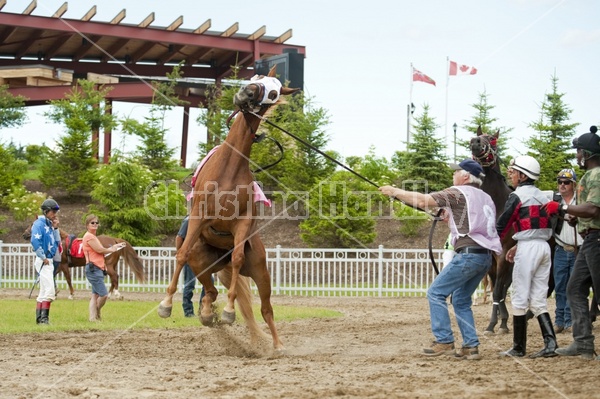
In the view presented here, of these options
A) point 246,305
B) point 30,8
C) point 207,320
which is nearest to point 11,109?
point 30,8

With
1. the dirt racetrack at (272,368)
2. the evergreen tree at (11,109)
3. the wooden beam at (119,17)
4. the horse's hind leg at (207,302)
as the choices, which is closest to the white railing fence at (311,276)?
the dirt racetrack at (272,368)

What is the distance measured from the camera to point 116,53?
109 ft

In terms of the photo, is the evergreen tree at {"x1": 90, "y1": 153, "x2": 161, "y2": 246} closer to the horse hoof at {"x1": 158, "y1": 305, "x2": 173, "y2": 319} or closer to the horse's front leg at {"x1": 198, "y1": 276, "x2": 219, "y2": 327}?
the horse's front leg at {"x1": 198, "y1": 276, "x2": 219, "y2": 327}

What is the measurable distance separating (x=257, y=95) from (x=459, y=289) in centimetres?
304

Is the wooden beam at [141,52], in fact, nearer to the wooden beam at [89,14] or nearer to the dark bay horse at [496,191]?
the wooden beam at [89,14]

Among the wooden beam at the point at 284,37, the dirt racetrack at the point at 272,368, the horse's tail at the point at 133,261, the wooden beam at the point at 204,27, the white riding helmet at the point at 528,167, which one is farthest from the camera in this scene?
the wooden beam at the point at 284,37

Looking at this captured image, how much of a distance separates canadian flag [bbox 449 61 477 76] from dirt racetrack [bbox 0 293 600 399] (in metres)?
23.2

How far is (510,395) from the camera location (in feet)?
17.9

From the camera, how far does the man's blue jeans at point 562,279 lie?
406 inches

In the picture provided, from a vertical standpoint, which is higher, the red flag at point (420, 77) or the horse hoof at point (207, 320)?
the red flag at point (420, 77)

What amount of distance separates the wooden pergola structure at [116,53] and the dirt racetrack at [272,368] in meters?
19.2

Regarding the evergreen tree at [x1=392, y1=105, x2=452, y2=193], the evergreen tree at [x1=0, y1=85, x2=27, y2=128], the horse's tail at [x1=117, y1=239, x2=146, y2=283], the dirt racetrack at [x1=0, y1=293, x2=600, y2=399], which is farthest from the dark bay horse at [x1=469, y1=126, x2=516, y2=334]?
the evergreen tree at [x1=0, y1=85, x2=27, y2=128]

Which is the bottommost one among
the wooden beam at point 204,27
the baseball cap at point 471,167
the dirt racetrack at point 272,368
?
the dirt racetrack at point 272,368

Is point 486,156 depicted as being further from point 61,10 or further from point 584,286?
point 61,10
